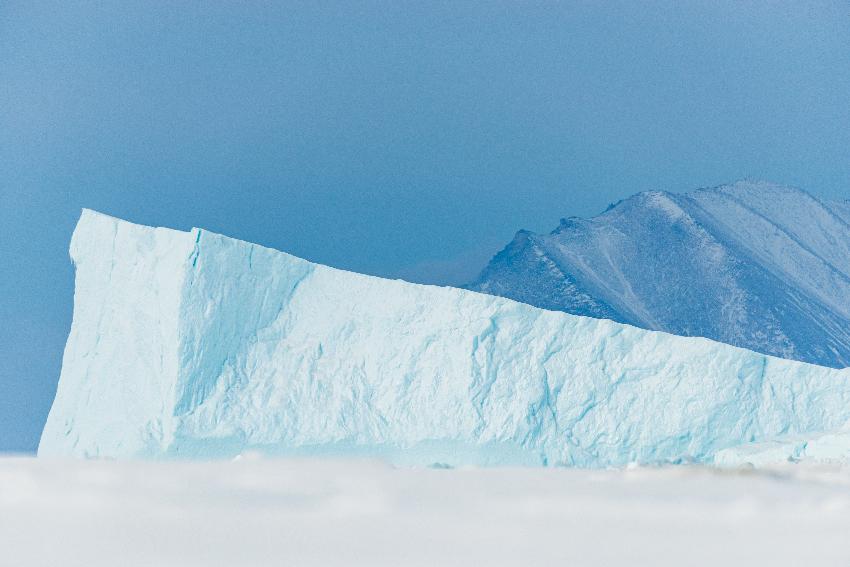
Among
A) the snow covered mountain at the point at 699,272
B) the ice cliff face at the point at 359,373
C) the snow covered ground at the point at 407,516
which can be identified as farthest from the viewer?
the snow covered mountain at the point at 699,272

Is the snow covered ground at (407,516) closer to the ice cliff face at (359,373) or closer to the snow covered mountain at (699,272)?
the ice cliff face at (359,373)

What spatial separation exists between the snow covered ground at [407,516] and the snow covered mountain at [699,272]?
20526 mm

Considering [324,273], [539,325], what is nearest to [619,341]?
[539,325]

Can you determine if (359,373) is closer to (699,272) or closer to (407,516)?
(407,516)

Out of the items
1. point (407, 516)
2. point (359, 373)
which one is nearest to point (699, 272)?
point (359, 373)

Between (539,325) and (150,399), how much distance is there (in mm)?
6151

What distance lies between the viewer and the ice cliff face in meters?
22.6

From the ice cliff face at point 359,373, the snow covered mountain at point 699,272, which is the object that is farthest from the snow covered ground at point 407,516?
the snow covered mountain at point 699,272

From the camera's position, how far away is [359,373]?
23.1 metres

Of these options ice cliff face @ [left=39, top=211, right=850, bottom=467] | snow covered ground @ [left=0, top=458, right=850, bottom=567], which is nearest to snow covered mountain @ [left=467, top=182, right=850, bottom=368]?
ice cliff face @ [left=39, top=211, right=850, bottom=467]

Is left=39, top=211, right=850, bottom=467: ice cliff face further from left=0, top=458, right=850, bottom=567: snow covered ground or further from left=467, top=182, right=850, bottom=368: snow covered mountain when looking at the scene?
left=467, top=182, right=850, bottom=368: snow covered mountain

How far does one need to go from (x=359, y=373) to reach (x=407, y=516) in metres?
6.54

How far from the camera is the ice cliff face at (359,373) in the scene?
2258 centimetres

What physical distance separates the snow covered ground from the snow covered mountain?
20.5 meters
